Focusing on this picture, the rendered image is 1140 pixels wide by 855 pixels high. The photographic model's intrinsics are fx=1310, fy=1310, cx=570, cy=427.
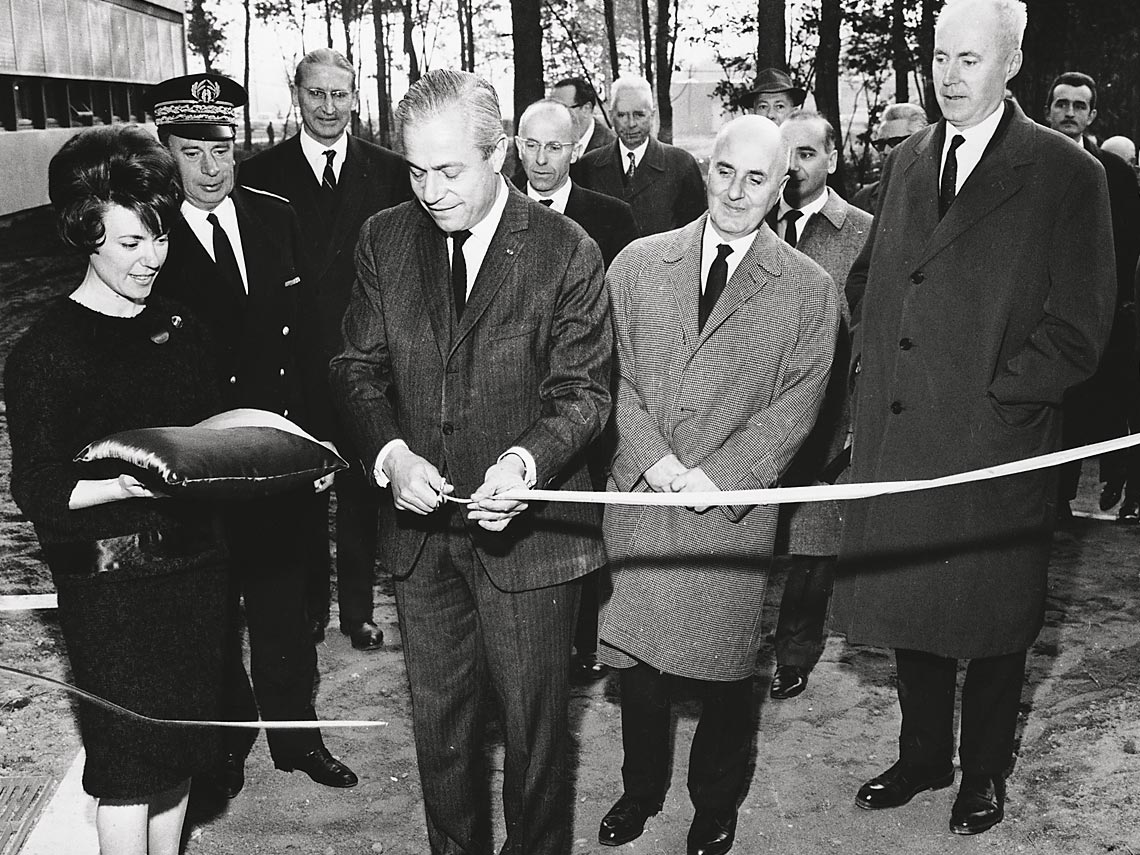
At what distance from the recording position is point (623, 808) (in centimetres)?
378

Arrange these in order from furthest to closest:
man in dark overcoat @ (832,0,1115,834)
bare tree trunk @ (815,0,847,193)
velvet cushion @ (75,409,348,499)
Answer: bare tree trunk @ (815,0,847,193) → man in dark overcoat @ (832,0,1115,834) → velvet cushion @ (75,409,348,499)

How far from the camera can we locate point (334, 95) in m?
5.53

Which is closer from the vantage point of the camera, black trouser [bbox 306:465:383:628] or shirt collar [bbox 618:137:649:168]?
black trouser [bbox 306:465:383:628]

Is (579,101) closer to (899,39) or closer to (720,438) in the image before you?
(720,438)

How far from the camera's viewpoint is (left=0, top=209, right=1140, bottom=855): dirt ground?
3748mm

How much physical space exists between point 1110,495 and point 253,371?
5147 millimetres

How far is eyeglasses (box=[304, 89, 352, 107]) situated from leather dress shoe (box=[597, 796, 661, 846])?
126 inches

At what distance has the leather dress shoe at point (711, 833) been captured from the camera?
3645 millimetres

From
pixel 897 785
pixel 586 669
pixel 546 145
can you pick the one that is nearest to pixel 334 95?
pixel 546 145

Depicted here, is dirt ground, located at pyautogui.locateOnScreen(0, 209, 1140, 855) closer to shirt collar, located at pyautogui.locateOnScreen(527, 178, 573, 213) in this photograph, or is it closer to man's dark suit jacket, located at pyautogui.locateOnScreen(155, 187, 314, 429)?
man's dark suit jacket, located at pyautogui.locateOnScreen(155, 187, 314, 429)

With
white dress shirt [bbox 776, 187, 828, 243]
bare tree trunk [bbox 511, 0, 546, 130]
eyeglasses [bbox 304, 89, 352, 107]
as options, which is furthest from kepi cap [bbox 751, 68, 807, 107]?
bare tree trunk [bbox 511, 0, 546, 130]

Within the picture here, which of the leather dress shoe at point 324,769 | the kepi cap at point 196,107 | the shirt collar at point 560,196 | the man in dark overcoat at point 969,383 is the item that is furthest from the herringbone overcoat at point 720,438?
the shirt collar at point 560,196

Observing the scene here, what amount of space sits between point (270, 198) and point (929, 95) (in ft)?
67.0

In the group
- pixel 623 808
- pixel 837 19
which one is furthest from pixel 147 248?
pixel 837 19
